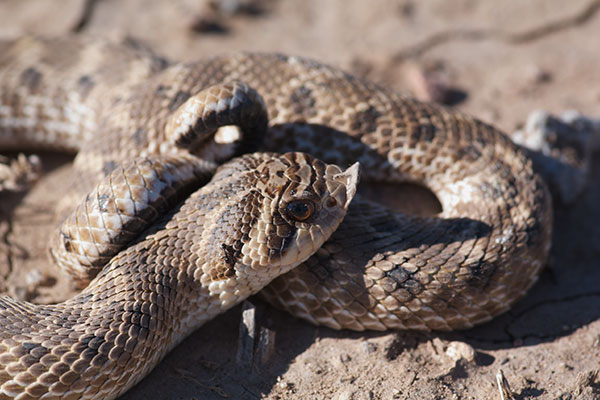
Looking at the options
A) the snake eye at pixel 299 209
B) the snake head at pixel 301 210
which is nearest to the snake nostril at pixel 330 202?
the snake head at pixel 301 210

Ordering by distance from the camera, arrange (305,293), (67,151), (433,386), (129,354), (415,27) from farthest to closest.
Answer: (415,27) < (67,151) < (305,293) < (433,386) < (129,354)

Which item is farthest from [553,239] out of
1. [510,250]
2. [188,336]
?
[188,336]

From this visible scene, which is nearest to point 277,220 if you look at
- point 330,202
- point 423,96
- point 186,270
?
point 330,202

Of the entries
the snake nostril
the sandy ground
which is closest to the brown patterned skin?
the snake nostril

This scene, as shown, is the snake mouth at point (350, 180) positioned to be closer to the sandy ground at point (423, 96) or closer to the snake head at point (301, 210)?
the snake head at point (301, 210)

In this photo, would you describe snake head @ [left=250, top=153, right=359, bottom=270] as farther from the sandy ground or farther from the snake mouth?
the sandy ground

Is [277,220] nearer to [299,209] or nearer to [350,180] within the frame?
[299,209]

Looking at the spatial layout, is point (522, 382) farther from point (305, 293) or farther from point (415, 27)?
point (415, 27)
